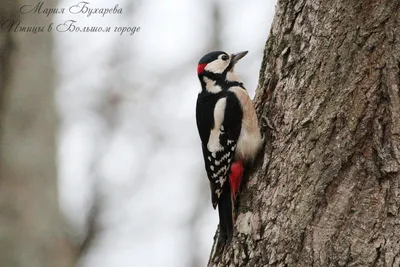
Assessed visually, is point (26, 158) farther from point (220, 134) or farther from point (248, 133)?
point (248, 133)

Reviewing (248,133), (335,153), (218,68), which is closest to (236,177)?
(248,133)

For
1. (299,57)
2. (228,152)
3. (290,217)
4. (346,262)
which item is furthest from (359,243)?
(228,152)

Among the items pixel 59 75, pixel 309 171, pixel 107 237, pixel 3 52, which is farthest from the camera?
pixel 107 237

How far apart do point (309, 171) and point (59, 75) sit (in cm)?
198

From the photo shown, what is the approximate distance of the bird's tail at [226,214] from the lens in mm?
3213

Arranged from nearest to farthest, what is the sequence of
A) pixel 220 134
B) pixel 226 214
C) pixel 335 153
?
pixel 335 153, pixel 226 214, pixel 220 134

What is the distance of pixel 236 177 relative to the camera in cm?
338

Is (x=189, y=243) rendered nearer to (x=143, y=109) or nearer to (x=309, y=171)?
(x=143, y=109)

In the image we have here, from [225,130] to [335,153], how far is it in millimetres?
1119

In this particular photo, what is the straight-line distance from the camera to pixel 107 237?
7484 mm

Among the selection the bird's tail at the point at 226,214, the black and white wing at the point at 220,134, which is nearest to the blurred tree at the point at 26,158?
the black and white wing at the point at 220,134

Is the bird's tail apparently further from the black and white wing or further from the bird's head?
the bird's head

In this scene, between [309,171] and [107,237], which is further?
[107,237]

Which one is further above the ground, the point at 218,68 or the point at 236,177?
the point at 218,68
